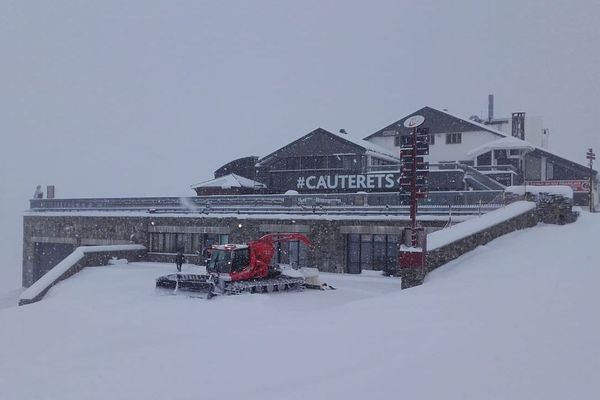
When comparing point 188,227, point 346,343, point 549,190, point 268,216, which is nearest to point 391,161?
point 268,216

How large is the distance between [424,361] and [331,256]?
61.8 ft

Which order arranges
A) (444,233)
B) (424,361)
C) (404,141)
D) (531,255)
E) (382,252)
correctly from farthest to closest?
(382,252)
(404,141)
(444,233)
(531,255)
(424,361)

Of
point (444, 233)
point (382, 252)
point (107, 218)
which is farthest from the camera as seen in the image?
point (107, 218)

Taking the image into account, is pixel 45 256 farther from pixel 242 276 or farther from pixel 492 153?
pixel 492 153

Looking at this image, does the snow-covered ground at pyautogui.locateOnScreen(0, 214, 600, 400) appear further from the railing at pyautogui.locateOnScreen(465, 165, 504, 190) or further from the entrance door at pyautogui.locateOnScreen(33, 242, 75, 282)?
the entrance door at pyautogui.locateOnScreen(33, 242, 75, 282)

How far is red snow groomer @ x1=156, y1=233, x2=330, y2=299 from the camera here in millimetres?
20484

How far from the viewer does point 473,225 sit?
69.2ft

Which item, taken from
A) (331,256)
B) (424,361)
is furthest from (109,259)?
(424,361)

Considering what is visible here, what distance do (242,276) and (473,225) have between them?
897cm

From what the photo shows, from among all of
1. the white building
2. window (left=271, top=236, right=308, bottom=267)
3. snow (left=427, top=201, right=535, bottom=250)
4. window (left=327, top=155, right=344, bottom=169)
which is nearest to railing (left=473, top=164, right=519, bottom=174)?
the white building

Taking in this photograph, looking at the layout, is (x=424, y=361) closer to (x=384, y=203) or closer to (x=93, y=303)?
(x=93, y=303)

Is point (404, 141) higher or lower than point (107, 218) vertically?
higher

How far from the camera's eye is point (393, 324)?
1210cm

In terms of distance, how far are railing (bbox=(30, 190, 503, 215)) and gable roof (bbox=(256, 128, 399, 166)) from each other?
9.94 meters
